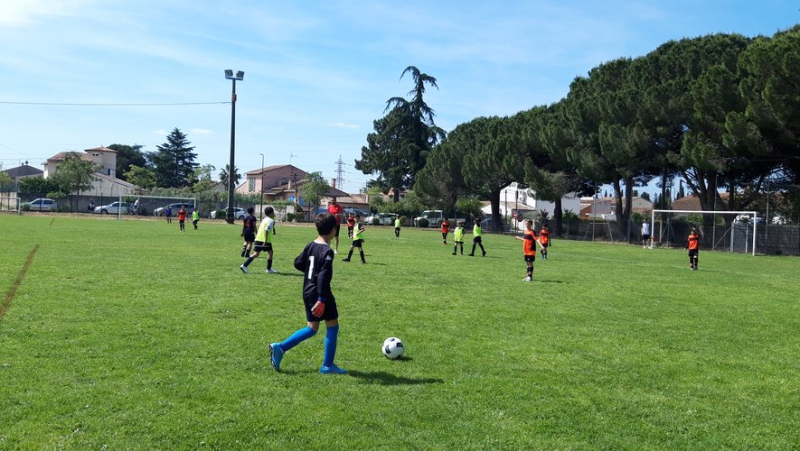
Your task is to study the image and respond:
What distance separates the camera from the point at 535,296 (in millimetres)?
12992

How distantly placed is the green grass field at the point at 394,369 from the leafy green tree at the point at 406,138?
62836 mm

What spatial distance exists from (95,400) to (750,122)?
34.2 meters

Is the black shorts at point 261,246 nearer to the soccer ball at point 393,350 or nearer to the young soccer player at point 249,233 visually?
the young soccer player at point 249,233

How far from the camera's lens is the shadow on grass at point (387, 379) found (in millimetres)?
6359

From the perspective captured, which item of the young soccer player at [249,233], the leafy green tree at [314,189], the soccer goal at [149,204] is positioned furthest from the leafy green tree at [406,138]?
the young soccer player at [249,233]

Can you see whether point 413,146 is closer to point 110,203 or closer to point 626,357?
point 110,203

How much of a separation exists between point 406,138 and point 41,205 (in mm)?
38852

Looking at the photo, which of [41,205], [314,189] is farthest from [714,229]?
[41,205]

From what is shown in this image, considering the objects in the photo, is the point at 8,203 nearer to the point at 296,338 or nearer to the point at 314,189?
the point at 314,189

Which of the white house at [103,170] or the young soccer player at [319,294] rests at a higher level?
the white house at [103,170]

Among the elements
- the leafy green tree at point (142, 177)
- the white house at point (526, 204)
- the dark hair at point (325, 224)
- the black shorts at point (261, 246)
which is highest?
the leafy green tree at point (142, 177)

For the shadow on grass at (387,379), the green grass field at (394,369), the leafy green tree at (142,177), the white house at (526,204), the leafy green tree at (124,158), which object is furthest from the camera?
the leafy green tree at (124,158)

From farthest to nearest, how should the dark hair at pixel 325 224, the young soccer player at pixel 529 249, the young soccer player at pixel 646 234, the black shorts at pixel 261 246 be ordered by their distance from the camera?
the young soccer player at pixel 646 234
the young soccer player at pixel 529 249
the black shorts at pixel 261 246
the dark hair at pixel 325 224

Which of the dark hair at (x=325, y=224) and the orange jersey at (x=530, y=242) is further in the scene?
the orange jersey at (x=530, y=242)
